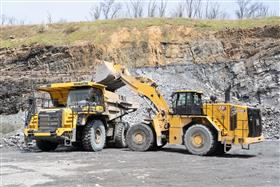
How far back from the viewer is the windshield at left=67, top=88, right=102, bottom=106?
50.7ft

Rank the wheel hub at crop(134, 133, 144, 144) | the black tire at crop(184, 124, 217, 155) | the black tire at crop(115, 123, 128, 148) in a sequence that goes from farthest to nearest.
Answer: the black tire at crop(115, 123, 128, 148), the wheel hub at crop(134, 133, 144, 144), the black tire at crop(184, 124, 217, 155)

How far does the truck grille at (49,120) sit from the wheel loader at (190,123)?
226cm

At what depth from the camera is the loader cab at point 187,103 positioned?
573 inches

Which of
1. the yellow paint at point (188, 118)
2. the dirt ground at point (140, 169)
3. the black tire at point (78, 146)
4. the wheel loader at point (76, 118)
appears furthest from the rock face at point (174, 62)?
the dirt ground at point (140, 169)

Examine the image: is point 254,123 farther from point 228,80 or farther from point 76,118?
point 228,80

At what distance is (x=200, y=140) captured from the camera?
14.1 metres

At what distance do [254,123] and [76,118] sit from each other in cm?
580

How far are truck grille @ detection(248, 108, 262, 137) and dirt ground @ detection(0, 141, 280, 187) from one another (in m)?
0.75

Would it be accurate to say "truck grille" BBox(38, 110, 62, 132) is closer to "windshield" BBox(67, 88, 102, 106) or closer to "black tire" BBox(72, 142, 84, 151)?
"windshield" BBox(67, 88, 102, 106)

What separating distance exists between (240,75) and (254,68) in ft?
3.20

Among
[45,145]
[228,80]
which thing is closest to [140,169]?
[45,145]

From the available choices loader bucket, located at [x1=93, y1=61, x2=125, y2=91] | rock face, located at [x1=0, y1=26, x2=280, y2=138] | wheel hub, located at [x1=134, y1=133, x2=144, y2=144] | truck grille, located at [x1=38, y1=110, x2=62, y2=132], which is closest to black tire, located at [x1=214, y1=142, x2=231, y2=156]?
wheel hub, located at [x1=134, y1=133, x2=144, y2=144]

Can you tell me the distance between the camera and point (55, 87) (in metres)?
16.2

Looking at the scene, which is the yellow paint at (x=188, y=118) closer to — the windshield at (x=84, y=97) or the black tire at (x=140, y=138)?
the black tire at (x=140, y=138)
